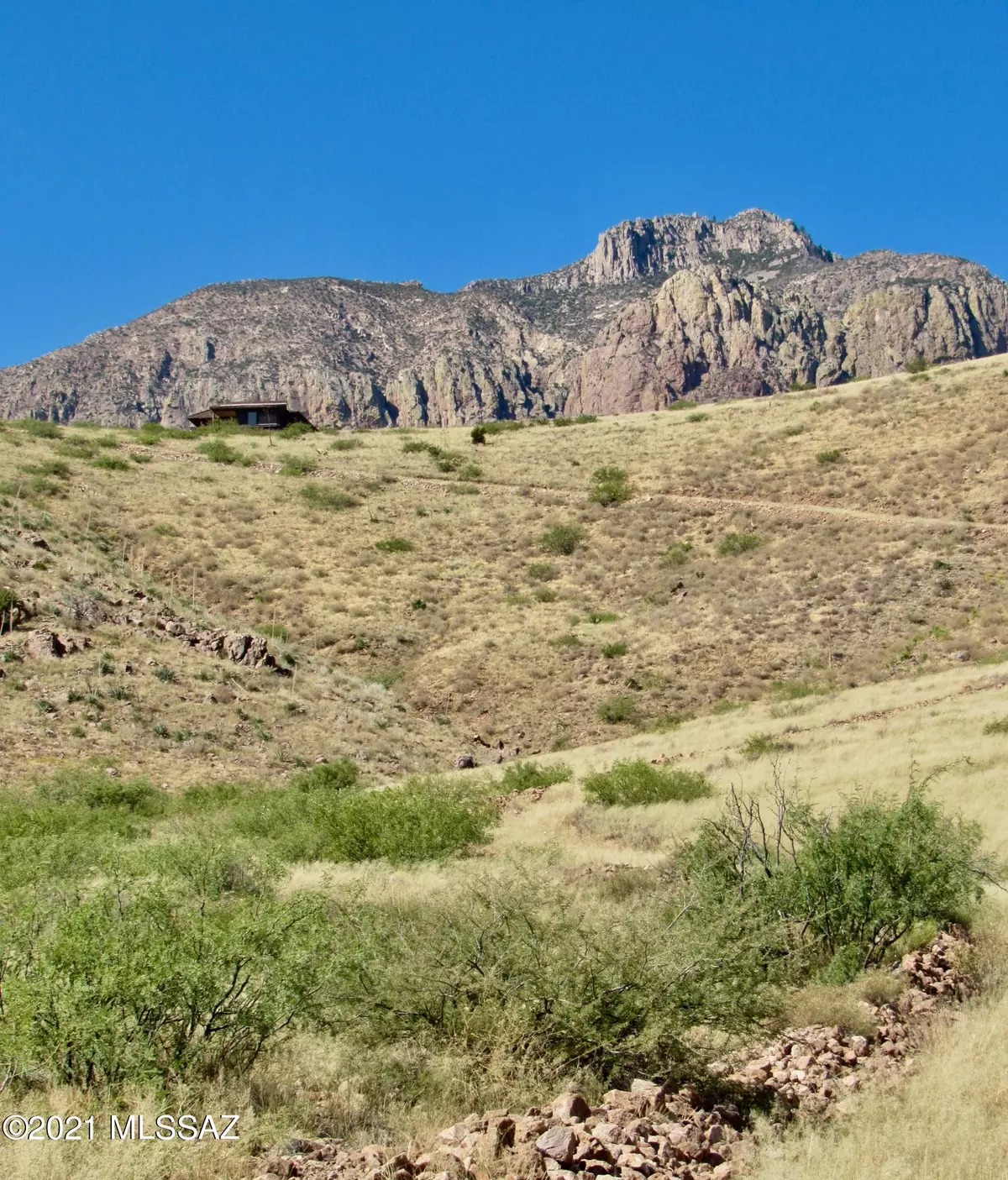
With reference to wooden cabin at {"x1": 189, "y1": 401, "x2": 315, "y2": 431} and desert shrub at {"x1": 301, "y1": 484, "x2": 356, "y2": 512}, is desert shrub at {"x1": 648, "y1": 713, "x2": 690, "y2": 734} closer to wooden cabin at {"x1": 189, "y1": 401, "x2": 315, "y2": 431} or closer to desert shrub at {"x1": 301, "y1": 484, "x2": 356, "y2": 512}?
desert shrub at {"x1": 301, "y1": 484, "x2": 356, "y2": 512}

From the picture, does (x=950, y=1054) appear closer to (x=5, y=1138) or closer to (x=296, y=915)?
(x=296, y=915)

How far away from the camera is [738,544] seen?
38.9m

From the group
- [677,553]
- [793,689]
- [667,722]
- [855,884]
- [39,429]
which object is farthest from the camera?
[39,429]

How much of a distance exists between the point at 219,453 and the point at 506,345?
10660cm

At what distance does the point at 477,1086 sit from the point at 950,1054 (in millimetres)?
3091

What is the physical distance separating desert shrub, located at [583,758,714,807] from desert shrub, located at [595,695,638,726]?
377 inches

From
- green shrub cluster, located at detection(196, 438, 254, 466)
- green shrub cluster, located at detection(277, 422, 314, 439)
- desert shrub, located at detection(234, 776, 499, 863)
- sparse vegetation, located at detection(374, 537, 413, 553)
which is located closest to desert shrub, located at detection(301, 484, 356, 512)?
sparse vegetation, located at detection(374, 537, 413, 553)

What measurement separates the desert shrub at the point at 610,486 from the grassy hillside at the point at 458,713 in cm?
23

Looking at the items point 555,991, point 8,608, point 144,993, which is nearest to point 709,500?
point 8,608

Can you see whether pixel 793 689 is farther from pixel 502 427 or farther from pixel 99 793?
pixel 502 427

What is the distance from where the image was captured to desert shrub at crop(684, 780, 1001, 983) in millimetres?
8172

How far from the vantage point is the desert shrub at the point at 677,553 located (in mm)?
38375

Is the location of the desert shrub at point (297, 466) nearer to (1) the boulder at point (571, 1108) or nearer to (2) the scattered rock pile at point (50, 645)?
(2) the scattered rock pile at point (50, 645)

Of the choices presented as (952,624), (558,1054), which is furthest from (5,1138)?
(952,624)
